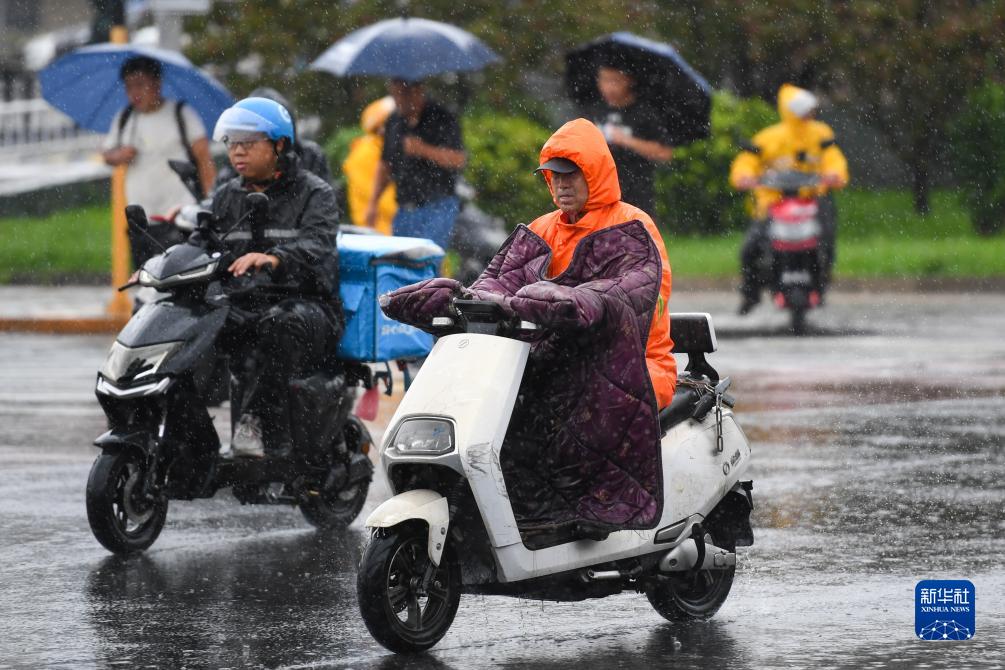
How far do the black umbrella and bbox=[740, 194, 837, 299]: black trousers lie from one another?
4901 millimetres

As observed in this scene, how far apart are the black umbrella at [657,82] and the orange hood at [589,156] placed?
19.9 ft

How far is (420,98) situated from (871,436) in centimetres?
389

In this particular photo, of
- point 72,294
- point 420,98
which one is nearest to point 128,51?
point 420,98

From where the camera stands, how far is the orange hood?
21.2 ft

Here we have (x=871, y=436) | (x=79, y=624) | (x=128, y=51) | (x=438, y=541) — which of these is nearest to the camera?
(x=438, y=541)

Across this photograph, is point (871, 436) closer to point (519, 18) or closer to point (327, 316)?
point (327, 316)

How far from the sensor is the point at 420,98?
13219 millimetres

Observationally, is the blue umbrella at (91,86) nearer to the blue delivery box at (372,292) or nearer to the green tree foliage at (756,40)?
the blue delivery box at (372,292)

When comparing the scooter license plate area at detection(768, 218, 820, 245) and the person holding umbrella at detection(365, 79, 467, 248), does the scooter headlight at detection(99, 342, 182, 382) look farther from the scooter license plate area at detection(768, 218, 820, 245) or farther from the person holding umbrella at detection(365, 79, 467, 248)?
the scooter license plate area at detection(768, 218, 820, 245)

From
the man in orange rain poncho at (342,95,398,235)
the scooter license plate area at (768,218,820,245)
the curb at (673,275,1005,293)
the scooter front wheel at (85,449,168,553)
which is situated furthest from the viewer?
the curb at (673,275,1005,293)

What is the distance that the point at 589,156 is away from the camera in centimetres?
649

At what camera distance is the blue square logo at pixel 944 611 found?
252 inches

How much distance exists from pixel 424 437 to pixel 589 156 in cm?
109

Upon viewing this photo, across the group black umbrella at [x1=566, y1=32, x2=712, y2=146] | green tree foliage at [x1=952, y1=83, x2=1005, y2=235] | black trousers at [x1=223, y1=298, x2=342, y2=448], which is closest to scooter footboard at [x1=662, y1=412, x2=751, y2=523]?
A: black trousers at [x1=223, y1=298, x2=342, y2=448]
